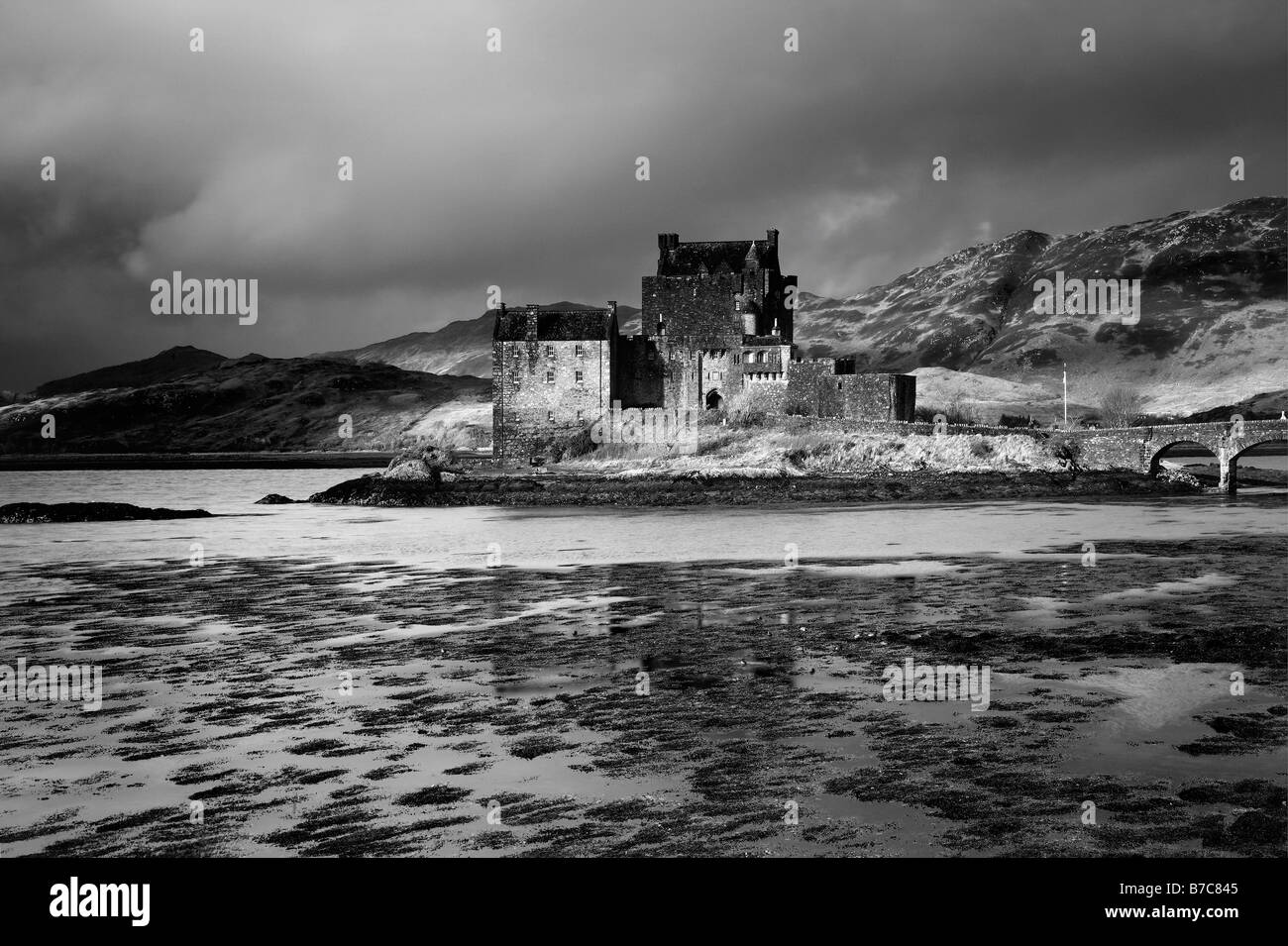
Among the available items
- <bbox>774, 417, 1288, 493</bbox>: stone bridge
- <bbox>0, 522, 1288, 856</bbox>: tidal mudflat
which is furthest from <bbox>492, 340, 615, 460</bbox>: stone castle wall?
<bbox>0, 522, 1288, 856</bbox>: tidal mudflat

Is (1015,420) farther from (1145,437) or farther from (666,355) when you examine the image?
(1145,437)

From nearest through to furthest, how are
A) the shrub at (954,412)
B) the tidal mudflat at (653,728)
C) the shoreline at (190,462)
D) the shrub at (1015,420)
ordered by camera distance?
the tidal mudflat at (653,728) → the shrub at (954,412) → the shrub at (1015,420) → the shoreline at (190,462)

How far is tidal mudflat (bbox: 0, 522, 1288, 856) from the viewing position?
8195 millimetres

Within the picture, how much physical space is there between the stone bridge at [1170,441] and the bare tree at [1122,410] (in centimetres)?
4156

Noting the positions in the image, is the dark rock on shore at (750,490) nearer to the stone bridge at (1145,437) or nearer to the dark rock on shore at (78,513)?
the stone bridge at (1145,437)

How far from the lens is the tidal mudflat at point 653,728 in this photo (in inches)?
323

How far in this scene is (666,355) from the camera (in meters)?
78.9

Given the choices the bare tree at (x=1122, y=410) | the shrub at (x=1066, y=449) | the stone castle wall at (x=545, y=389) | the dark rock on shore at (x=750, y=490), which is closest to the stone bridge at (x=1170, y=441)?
the shrub at (x=1066, y=449)

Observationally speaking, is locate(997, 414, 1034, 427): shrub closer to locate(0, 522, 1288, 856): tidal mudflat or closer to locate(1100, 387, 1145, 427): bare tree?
locate(1100, 387, 1145, 427): bare tree

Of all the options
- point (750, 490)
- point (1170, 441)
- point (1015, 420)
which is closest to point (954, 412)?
point (1015, 420)

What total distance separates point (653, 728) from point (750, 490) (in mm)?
45395

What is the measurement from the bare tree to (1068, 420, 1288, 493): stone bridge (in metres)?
41.6
